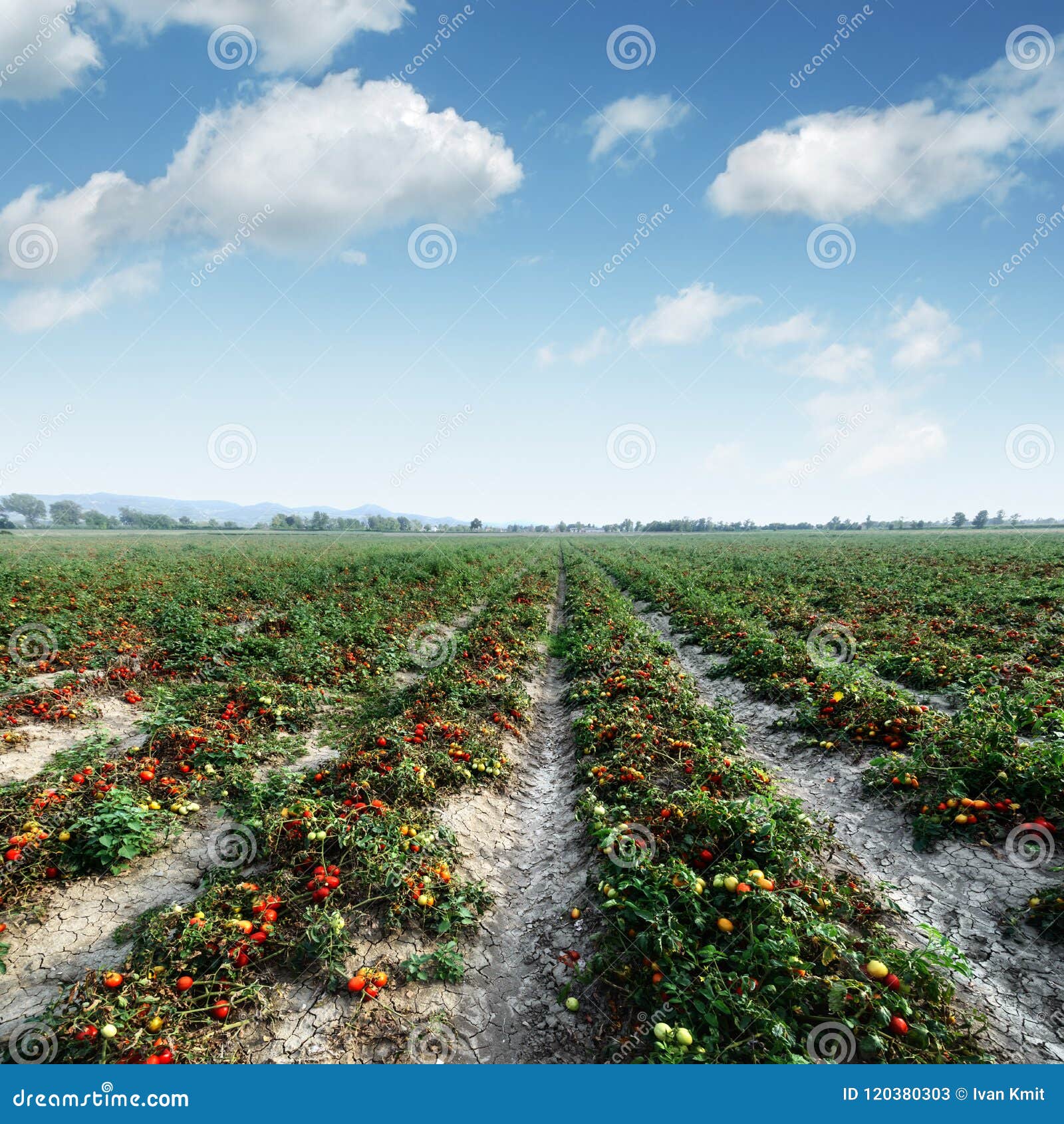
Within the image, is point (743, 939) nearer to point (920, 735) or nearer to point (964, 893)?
point (964, 893)

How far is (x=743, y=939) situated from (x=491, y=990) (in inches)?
79.8

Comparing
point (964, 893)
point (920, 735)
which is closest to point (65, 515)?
point (920, 735)

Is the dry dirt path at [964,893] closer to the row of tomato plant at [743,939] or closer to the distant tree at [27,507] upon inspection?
the row of tomato plant at [743,939]

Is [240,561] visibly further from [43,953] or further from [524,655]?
[43,953]

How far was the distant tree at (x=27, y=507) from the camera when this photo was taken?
161000 mm

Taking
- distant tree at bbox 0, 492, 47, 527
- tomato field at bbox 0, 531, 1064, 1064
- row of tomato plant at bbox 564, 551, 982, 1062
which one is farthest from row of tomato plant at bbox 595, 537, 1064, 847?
distant tree at bbox 0, 492, 47, 527

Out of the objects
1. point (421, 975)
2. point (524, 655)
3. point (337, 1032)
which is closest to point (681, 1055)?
point (421, 975)

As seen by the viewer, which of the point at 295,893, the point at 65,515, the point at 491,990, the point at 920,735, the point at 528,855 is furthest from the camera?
the point at 65,515

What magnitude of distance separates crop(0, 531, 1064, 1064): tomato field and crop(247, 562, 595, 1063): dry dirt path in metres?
0.02

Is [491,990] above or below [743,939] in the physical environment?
below

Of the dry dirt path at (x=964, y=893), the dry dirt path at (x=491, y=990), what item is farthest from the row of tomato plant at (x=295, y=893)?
the dry dirt path at (x=964, y=893)

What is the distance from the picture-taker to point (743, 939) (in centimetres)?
384

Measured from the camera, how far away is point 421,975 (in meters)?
3.98

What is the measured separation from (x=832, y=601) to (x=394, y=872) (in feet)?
57.4
